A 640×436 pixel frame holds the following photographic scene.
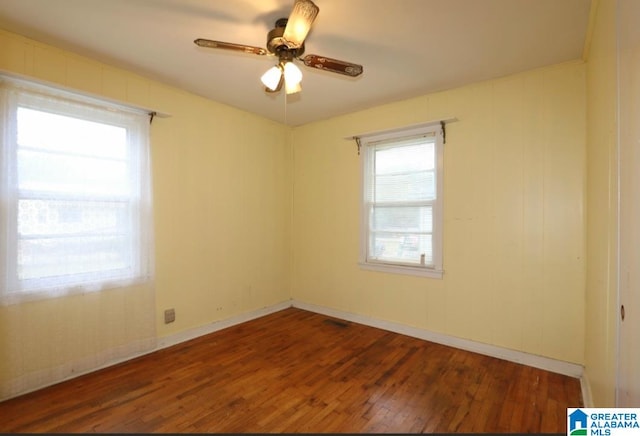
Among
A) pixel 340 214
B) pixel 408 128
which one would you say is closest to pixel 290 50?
pixel 408 128

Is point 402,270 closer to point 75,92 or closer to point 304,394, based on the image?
point 304,394

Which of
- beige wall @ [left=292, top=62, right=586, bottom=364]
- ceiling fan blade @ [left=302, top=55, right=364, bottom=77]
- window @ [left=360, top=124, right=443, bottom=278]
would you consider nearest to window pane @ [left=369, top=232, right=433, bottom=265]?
window @ [left=360, top=124, right=443, bottom=278]

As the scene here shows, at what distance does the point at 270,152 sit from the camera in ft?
13.9

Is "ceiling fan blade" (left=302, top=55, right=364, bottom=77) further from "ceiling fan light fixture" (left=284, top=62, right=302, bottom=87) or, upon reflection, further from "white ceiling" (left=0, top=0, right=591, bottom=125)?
"white ceiling" (left=0, top=0, right=591, bottom=125)

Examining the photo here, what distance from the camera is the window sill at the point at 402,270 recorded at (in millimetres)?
3275

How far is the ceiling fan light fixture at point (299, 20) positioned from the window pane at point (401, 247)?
93.5 inches

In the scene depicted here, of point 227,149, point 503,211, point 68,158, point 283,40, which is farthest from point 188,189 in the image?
point 503,211

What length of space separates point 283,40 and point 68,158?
1.96m

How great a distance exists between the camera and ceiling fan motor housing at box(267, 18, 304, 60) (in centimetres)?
195

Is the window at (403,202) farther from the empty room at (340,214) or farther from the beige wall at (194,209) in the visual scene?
the beige wall at (194,209)

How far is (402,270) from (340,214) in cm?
106

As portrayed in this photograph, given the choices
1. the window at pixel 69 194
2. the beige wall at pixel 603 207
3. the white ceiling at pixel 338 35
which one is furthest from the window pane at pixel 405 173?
the window at pixel 69 194

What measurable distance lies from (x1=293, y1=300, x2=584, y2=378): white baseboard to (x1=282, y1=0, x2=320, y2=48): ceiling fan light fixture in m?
3.00

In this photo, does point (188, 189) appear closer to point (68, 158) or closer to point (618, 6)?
point (68, 158)
